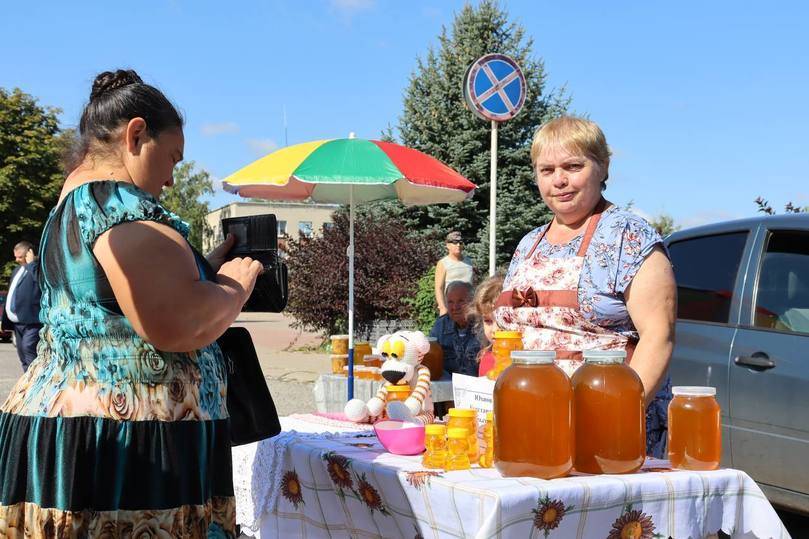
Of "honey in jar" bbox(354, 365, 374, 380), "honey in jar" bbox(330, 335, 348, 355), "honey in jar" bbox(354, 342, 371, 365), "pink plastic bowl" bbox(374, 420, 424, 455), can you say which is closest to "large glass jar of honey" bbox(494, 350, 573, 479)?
"pink plastic bowl" bbox(374, 420, 424, 455)

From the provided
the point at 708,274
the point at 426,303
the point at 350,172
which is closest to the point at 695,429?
the point at 708,274

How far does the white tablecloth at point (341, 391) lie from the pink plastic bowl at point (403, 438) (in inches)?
112

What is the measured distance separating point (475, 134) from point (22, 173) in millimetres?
24618

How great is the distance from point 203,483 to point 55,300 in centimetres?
60

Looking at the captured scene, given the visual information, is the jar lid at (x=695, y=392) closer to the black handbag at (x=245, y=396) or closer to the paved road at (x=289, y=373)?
the black handbag at (x=245, y=396)

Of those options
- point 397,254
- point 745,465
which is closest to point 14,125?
point 397,254

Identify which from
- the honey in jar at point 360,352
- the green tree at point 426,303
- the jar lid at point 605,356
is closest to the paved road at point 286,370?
the green tree at point 426,303

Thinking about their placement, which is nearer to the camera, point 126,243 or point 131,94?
point 126,243

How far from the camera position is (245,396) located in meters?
Answer: 2.43

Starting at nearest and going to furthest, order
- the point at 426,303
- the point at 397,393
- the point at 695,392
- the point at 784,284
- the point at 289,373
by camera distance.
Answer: the point at 695,392 < the point at 397,393 < the point at 784,284 < the point at 426,303 < the point at 289,373

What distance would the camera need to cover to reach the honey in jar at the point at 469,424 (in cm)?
234

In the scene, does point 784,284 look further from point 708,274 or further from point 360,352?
point 360,352

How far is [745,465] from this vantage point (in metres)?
4.41

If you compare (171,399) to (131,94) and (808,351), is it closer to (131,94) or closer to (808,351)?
(131,94)
